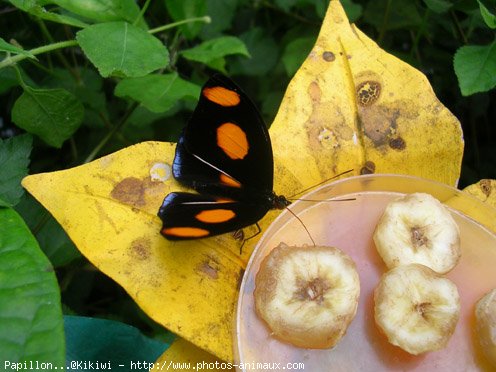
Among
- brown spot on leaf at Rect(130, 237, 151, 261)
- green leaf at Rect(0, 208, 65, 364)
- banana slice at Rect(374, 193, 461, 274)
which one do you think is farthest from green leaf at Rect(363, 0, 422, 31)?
green leaf at Rect(0, 208, 65, 364)

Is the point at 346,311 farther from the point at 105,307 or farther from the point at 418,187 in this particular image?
the point at 105,307

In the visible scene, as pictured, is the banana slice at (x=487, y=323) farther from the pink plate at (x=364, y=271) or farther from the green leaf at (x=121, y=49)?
the green leaf at (x=121, y=49)

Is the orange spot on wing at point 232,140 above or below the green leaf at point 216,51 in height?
below

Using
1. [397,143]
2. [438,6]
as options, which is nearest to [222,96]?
[397,143]

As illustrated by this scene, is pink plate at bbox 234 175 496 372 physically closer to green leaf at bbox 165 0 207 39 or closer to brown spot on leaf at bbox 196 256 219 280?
brown spot on leaf at bbox 196 256 219 280

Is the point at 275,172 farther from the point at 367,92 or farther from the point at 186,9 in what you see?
the point at 186,9

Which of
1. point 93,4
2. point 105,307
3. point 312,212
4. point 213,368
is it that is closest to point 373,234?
point 312,212

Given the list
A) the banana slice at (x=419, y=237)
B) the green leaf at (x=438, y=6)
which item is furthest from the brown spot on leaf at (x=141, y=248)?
the green leaf at (x=438, y=6)
